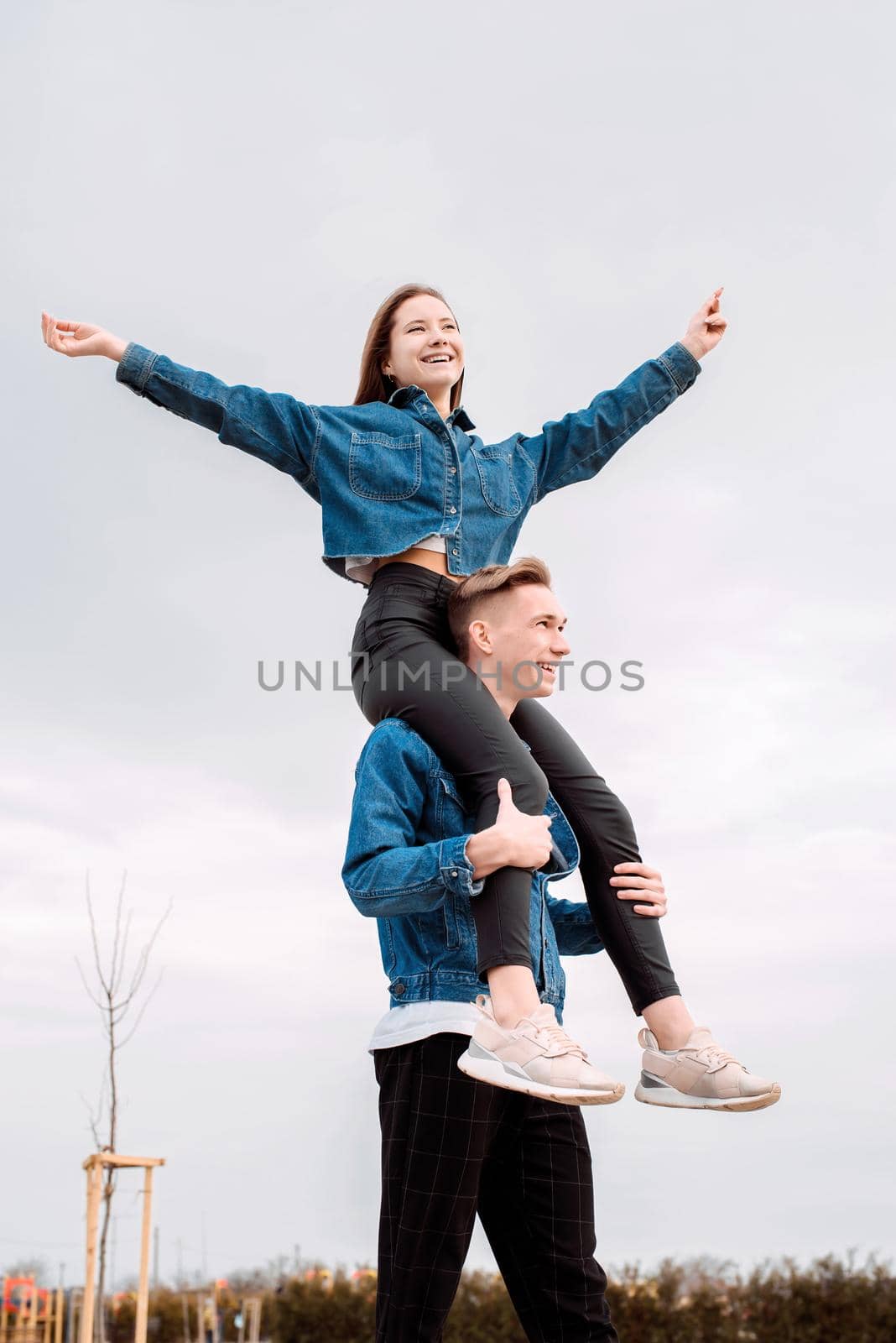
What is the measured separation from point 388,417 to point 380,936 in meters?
1.45

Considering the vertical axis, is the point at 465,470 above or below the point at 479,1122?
above

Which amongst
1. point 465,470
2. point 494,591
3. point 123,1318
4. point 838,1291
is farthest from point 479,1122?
point 123,1318

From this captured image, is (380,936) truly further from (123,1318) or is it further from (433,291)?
(123,1318)

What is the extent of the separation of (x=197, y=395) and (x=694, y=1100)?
2.20 meters

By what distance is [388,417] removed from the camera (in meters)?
3.50

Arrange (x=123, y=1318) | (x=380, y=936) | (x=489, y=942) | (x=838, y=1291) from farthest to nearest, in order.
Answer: (x=123, y=1318), (x=838, y=1291), (x=380, y=936), (x=489, y=942)

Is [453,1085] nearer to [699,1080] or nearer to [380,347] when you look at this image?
[699,1080]

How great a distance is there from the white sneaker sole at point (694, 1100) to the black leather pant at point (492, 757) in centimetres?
20

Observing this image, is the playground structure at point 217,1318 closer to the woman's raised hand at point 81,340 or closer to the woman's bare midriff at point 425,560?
the woman's bare midriff at point 425,560

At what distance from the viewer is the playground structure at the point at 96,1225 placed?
7.58 m

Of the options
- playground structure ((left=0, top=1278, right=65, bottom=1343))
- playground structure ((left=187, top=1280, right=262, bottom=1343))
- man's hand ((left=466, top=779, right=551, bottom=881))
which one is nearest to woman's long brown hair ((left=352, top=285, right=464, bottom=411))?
man's hand ((left=466, top=779, right=551, bottom=881))

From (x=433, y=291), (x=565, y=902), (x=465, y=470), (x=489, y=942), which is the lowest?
(x=489, y=942)

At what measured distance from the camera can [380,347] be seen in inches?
148

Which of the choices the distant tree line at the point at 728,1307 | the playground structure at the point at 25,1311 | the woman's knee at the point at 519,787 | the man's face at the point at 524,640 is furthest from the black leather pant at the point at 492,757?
the playground structure at the point at 25,1311
